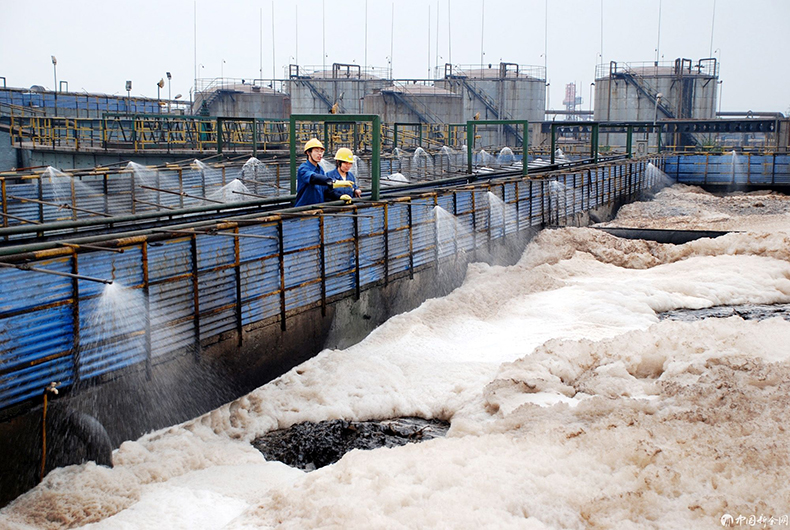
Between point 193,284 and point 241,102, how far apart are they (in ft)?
158

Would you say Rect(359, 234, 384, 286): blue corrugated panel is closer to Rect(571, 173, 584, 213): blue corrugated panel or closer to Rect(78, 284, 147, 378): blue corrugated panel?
Rect(78, 284, 147, 378): blue corrugated panel

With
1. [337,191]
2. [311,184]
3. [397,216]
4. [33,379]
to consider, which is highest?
[311,184]

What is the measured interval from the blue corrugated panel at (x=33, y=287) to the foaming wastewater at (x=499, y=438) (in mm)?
1517

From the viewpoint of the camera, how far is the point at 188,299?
8.64 meters

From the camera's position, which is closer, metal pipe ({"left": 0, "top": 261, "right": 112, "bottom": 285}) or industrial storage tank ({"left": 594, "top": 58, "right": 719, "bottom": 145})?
metal pipe ({"left": 0, "top": 261, "right": 112, "bottom": 285})

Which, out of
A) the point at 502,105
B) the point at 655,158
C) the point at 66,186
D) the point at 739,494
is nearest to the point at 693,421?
the point at 739,494

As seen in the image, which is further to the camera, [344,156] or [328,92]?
[328,92]

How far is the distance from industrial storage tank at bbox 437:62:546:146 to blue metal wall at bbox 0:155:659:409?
41.0 meters

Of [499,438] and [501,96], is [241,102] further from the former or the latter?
[499,438]

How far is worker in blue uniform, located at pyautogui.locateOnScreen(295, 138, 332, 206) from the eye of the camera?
37.0 feet

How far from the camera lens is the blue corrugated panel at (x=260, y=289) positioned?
9.55 m

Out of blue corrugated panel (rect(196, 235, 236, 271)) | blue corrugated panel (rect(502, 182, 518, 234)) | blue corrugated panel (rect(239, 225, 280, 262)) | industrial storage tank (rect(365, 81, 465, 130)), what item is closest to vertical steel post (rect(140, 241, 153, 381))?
blue corrugated panel (rect(196, 235, 236, 271))

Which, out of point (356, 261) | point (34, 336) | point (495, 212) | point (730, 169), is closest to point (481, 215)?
point (495, 212)

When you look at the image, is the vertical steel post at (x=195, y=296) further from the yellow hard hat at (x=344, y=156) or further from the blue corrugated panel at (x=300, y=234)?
the yellow hard hat at (x=344, y=156)
